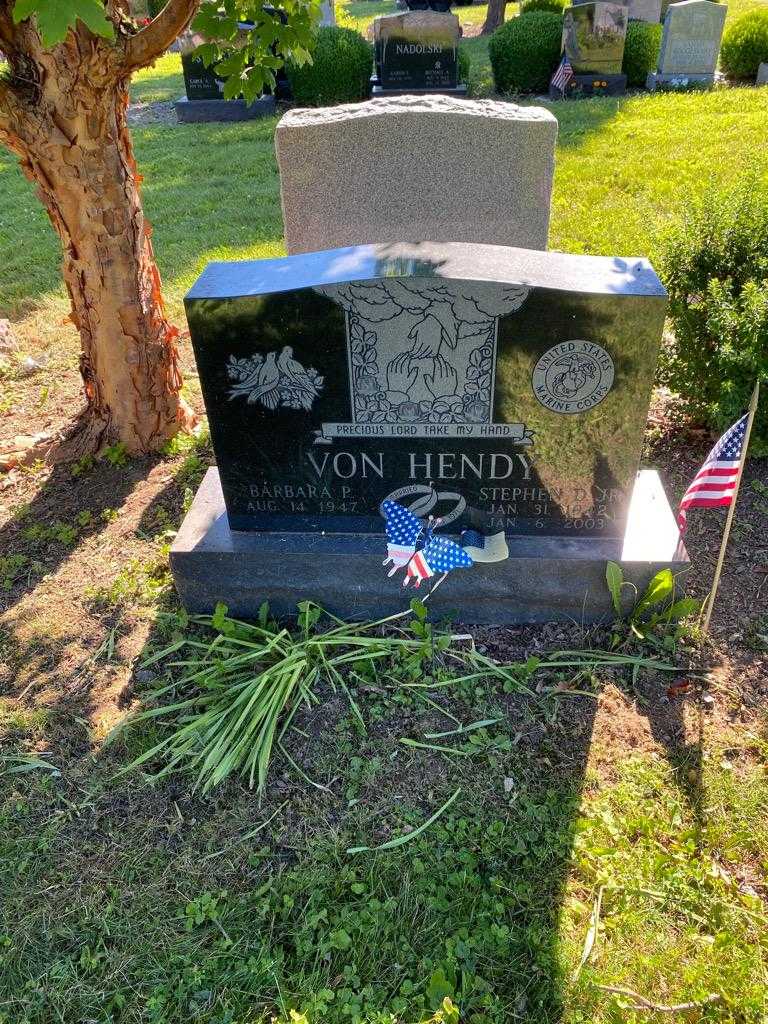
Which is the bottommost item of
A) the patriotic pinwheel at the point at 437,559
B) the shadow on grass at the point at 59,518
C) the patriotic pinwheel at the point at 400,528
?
the shadow on grass at the point at 59,518

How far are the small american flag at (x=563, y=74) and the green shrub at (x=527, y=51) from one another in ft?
1.08

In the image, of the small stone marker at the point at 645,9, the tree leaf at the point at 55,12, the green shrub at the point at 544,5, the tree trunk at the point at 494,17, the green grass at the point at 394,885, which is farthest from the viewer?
the tree trunk at the point at 494,17

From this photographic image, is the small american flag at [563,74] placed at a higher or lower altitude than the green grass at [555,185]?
higher

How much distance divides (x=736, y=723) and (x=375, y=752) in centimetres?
147

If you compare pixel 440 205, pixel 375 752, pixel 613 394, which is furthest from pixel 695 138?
pixel 375 752

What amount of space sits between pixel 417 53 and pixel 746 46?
523cm

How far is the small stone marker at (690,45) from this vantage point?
38.8 feet

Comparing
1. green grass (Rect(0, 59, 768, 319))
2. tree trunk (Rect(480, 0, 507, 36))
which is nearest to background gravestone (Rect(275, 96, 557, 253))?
green grass (Rect(0, 59, 768, 319))

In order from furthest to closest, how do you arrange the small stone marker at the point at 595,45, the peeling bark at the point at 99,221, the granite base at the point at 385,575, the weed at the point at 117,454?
the small stone marker at the point at 595,45, the weed at the point at 117,454, the peeling bark at the point at 99,221, the granite base at the point at 385,575

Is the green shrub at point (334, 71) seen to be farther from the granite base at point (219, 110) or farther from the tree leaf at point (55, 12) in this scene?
the tree leaf at point (55, 12)

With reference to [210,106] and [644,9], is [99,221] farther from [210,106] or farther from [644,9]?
[644,9]

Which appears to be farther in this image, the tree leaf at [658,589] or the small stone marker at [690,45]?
the small stone marker at [690,45]

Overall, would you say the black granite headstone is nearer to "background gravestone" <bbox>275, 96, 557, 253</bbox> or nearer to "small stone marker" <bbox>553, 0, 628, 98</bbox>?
"background gravestone" <bbox>275, 96, 557, 253</bbox>

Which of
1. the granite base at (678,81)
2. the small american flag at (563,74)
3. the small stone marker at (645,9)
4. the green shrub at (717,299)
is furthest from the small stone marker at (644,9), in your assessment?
the green shrub at (717,299)
